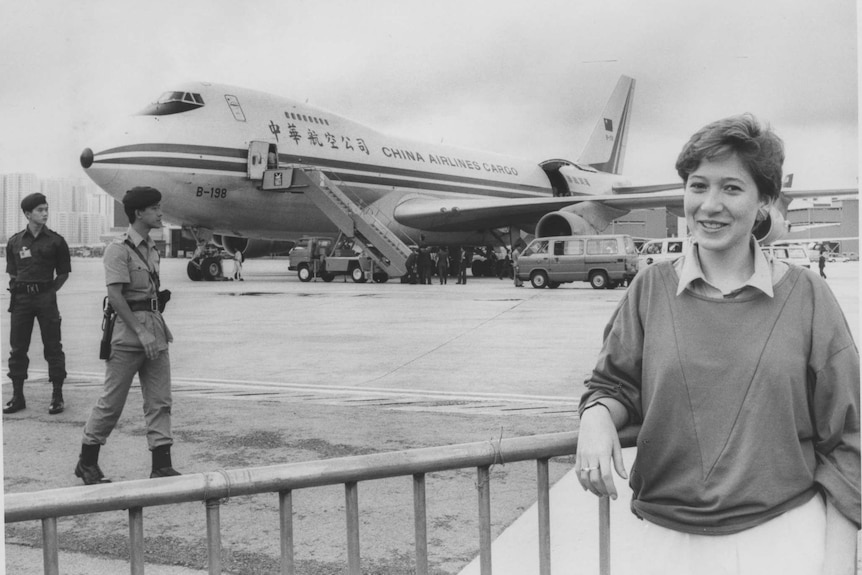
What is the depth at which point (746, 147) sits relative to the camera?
1581mm

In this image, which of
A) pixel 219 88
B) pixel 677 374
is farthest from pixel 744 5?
pixel 219 88

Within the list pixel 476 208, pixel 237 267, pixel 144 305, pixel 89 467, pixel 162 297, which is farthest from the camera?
pixel 476 208

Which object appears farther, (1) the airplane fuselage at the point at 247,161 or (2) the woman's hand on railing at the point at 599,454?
(1) the airplane fuselage at the point at 247,161

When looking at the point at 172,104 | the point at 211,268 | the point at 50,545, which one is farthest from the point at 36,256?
the point at 211,268

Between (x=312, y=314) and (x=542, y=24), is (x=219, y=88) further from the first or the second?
(x=542, y=24)

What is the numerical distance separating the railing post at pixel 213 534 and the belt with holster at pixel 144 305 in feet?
9.48

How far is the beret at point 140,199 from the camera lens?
425 centimetres

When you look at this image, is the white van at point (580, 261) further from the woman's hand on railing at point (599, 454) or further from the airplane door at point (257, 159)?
the woman's hand on railing at point (599, 454)

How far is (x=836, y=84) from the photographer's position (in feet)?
8.39

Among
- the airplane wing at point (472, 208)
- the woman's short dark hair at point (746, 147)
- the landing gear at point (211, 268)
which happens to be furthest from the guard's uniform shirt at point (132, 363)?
the airplane wing at point (472, 208)

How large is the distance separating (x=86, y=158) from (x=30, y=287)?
34.9 feet

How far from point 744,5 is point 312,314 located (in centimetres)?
936

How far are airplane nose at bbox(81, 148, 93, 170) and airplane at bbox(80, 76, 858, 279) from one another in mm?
31

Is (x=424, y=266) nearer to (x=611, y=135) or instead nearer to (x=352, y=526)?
(x=611, y=135)
